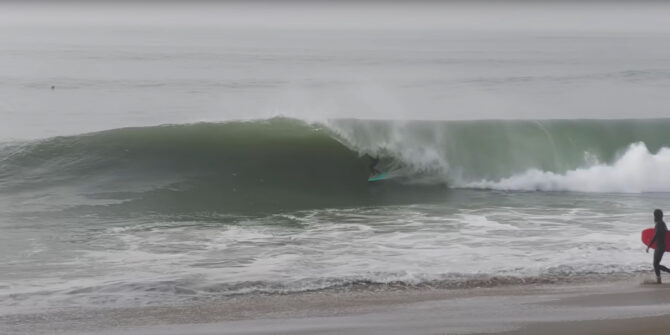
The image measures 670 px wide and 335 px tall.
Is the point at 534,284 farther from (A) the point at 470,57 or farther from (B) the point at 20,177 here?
(A) the point at 470,57

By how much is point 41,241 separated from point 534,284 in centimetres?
635

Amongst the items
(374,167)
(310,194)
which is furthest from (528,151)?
(310,194)

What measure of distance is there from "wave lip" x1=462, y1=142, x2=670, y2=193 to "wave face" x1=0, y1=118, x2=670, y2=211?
2cm

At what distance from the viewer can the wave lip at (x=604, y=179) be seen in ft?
56.2

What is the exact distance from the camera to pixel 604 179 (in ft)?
57.4

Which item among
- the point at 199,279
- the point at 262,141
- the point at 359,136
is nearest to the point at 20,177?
the point at 262,141

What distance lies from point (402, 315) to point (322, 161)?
1033 cm

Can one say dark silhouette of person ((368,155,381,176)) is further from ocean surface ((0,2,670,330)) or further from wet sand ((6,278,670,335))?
wet sand ((6,278,670,335))

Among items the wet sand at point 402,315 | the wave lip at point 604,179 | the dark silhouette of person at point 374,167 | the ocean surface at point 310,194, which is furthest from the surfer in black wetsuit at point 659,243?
the dark silhouette of person at point 374,167

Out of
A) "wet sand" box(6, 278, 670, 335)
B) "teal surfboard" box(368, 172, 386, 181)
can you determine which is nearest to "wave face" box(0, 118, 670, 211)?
"teal surfboard" box(368, 172, 386, 181)

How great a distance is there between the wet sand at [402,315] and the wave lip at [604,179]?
8.11 meters

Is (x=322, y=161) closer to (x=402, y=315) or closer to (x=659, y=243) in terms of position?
(x=659, y=243)

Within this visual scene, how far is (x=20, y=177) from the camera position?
16.6 m

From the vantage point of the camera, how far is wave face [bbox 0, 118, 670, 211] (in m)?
16.0
